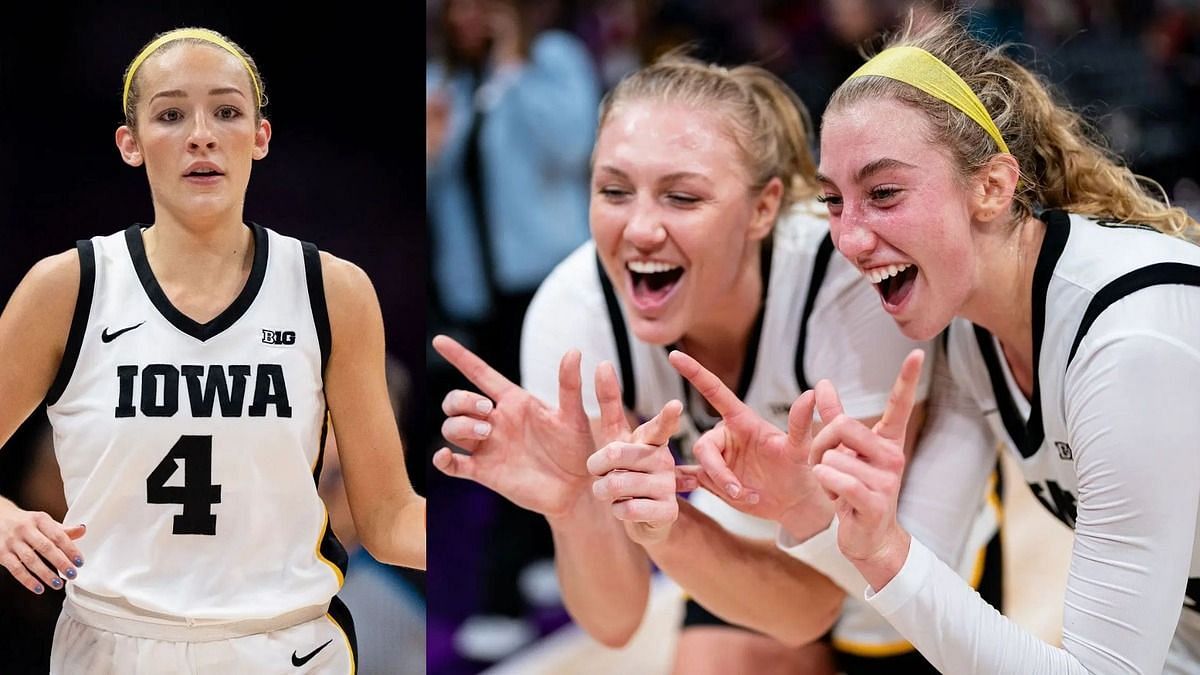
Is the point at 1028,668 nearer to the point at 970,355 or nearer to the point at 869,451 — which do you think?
the point at 869,451

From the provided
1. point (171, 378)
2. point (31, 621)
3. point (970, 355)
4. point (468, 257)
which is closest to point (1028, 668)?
point (970, 355)

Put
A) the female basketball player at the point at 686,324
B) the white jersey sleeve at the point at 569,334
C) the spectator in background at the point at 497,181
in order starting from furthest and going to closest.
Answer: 1. the spectator in background at the point at 497,181
2. the white jersey sleeve at the point at 569,334
3. the female basketball player at the point at 686,324

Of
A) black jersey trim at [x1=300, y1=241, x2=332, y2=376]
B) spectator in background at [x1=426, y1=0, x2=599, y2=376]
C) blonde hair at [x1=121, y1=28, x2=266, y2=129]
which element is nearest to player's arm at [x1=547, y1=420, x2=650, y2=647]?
black jersey trim at [x1=300, y1=241, x2=332, y2=376]

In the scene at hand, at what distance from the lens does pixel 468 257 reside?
3.32 metres

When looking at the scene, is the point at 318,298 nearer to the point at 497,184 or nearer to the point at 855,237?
the point at 855,237

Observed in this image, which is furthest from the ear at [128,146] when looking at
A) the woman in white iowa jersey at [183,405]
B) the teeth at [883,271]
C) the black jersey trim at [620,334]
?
the teeth at [883,271]

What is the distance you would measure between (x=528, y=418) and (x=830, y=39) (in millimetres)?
1805

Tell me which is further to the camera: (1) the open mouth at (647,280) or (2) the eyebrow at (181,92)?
(1) the open mouth at (647,280)

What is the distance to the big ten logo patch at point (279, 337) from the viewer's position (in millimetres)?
1779

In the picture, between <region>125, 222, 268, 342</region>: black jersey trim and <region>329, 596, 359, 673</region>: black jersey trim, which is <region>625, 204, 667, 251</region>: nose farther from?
<region>329, 596, 359, 673</region>: black jersey trim

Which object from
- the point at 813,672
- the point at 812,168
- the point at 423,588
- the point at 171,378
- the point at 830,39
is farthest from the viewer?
the point at 830,39

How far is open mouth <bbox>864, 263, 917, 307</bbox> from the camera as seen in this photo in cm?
184

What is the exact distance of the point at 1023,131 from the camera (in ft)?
6.25

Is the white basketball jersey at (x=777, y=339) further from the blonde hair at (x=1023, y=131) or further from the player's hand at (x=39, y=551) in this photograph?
the player's hand at (x=39, y=551)
